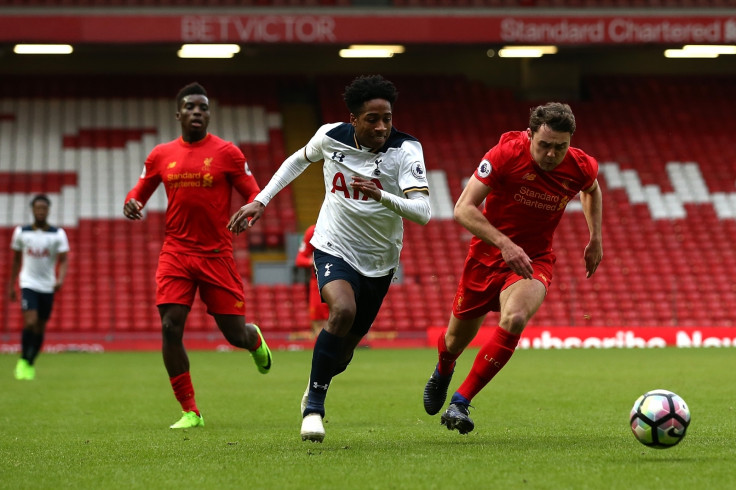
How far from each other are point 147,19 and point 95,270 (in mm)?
5654

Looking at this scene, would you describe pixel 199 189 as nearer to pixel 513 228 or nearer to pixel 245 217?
pixel 245 217

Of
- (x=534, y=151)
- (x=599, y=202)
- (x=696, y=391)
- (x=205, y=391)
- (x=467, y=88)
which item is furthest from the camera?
(x=467, y=88)

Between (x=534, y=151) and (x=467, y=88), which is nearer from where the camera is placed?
(x=534, y=151)

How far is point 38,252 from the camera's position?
15.4 metres

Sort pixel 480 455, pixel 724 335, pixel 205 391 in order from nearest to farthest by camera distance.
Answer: pixel 480 455 < pixel 205 391 < pixel 724 335

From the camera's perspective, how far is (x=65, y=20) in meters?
24.9

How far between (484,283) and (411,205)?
1.06 m

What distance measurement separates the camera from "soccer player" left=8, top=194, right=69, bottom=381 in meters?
15.1

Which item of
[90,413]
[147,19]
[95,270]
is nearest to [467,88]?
[147,19]

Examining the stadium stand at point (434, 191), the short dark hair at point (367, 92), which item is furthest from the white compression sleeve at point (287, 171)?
the stadium stand at point (434, 191)

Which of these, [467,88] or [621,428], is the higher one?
[467,88]

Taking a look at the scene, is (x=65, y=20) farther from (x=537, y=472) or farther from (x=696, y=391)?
(x=537, y=472)

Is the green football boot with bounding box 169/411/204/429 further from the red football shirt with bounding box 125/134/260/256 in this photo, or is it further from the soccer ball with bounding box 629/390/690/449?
the soccer ball with bounding box 629/390/690/449

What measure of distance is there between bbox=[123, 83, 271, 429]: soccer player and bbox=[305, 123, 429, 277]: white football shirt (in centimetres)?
122
